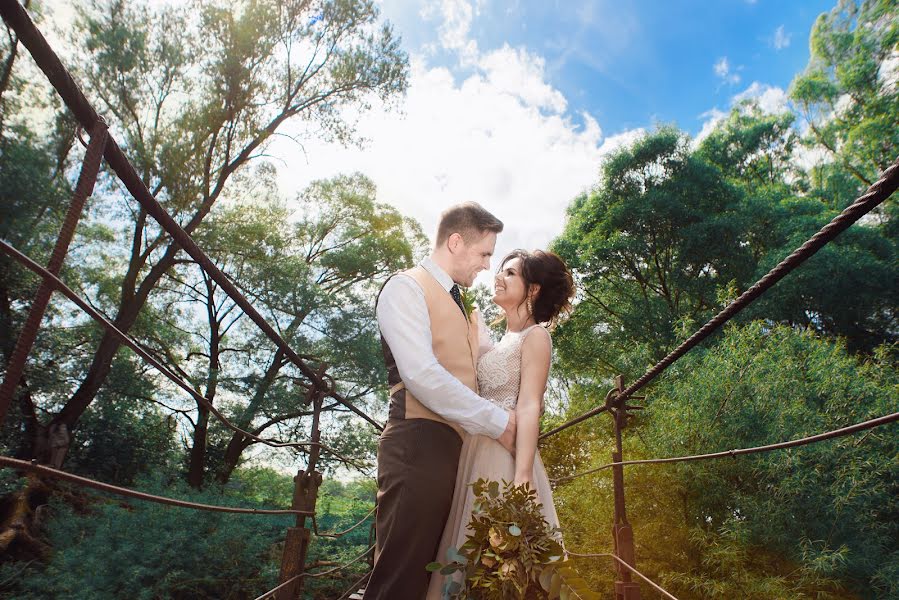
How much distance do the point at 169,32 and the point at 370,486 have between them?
31.4 feet

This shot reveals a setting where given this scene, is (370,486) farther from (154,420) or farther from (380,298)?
(380,298)

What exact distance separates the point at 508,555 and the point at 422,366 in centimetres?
50

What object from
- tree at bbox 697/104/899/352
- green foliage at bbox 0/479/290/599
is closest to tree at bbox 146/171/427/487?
green foliage at bbox 0/479/290/599

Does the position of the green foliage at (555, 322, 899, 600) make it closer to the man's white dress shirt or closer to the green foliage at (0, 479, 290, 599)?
the green foliage at (0, 479, 290, 599)

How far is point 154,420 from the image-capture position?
10086 millimetres

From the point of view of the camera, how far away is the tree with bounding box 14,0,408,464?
870 centimetres

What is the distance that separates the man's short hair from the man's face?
0.02 metres

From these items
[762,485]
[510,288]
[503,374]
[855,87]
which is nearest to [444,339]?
[503,374]

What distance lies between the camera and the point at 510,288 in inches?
78.8

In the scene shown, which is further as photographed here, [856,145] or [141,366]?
[856,145]

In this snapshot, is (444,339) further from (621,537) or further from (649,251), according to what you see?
(649,251)

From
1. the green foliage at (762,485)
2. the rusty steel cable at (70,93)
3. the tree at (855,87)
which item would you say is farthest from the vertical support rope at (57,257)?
the tree at (855,87)

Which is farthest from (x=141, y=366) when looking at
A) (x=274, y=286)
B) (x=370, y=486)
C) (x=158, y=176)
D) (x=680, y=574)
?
(x=680, y=574)

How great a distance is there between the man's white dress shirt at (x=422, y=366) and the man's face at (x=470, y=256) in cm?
24
